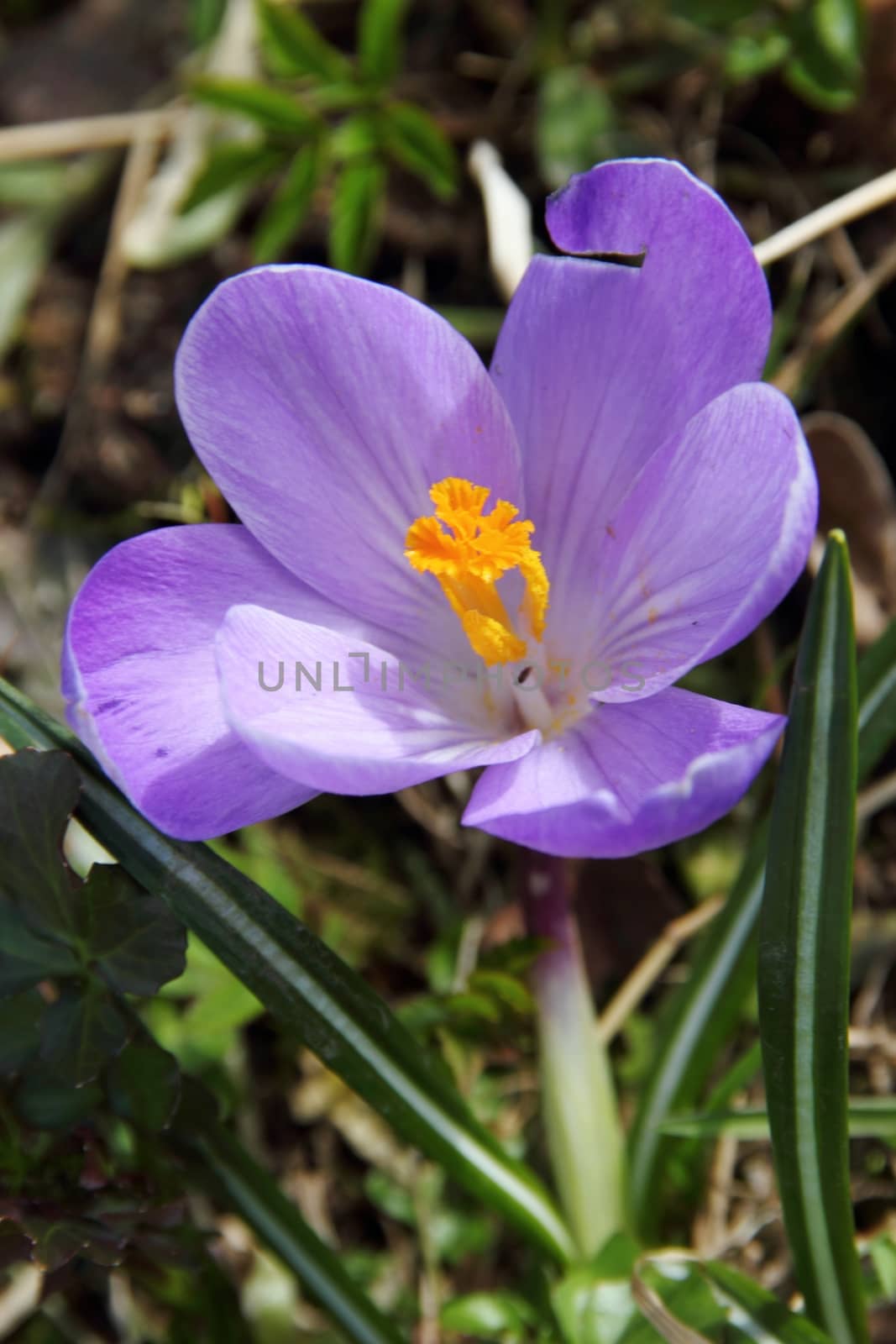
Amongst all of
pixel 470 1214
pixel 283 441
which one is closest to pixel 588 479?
pixel 283 441

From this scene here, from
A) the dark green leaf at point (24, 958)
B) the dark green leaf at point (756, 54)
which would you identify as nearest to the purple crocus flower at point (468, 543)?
the dark green leaf at point (24, 958)

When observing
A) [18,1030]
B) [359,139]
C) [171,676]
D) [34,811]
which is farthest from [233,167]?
[18,1030]

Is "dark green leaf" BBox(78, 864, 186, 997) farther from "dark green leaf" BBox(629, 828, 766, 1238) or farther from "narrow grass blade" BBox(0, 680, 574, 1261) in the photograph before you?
"dark green leaf" BBox(629, 828, 766, 1238)

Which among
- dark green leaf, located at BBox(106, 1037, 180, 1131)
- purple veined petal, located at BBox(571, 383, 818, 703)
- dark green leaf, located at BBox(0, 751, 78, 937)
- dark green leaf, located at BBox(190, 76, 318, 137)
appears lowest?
dark green leaf, located at BBox(106, 1037, 180, 1131)

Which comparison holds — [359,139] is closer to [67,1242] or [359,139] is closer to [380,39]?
[380,39]

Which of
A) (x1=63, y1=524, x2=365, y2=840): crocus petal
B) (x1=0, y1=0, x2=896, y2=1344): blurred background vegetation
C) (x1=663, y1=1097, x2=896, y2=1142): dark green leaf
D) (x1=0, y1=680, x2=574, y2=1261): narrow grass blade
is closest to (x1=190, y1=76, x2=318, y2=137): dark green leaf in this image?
(x1=0, y1=0, x2=896, y2=1344): blurred background vegetation

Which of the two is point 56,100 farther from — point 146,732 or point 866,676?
point 866,676
